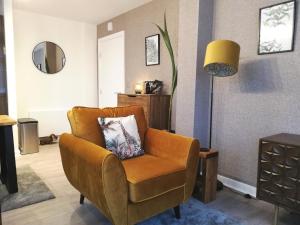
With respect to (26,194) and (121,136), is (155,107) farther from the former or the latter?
(26,194)

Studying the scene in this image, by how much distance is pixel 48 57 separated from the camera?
4.30 metres

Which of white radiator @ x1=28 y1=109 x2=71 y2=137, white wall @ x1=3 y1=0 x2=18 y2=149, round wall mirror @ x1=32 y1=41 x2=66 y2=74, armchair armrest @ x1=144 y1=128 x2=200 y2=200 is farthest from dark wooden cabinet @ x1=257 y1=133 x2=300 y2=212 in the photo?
round wall mirror @ x1=32 y1=41 x2=66 y2=74

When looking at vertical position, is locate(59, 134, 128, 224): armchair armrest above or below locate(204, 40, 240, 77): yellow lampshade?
below

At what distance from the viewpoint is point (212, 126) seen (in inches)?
104

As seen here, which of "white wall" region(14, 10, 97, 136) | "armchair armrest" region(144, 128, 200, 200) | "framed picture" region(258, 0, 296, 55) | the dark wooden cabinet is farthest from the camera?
"white wall" region(14, 10, 97, 136)

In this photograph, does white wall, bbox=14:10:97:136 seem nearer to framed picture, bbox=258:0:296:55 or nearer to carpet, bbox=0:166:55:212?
carpet, bbox=0:166:55:212

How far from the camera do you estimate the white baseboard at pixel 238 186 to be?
2282 millimetres

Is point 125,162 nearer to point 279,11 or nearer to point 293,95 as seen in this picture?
point 293,95

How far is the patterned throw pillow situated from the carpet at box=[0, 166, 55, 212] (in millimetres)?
866

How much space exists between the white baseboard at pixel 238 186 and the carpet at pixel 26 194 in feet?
5.75

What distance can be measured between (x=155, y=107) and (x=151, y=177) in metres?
1.51

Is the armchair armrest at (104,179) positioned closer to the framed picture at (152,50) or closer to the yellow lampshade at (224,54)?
the yellow lampshade at (224,54)

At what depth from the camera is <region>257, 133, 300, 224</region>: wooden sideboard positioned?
1.59 metres

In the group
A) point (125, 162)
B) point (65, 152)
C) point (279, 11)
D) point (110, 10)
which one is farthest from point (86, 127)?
point (110, 10)
